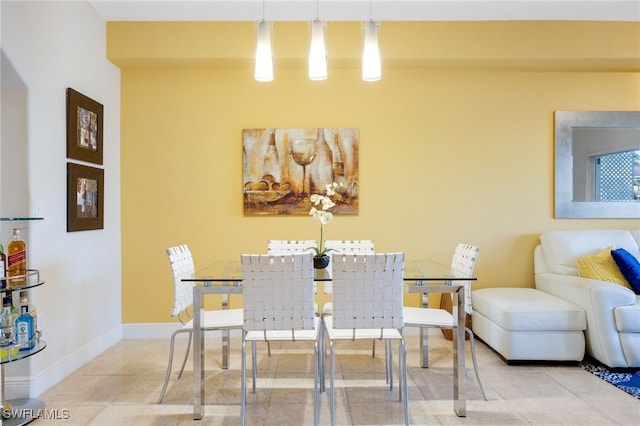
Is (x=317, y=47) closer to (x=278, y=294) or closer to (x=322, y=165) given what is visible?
(x=278, y=294)

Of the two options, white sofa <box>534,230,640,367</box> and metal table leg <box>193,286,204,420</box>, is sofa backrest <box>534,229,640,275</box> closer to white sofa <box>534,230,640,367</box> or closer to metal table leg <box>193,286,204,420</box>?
white sofa <box>534,230,640,367</box>

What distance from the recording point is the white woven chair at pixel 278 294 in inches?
89.7

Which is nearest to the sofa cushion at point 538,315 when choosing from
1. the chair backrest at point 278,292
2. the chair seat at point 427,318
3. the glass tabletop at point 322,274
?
the chair seat at point 427,318

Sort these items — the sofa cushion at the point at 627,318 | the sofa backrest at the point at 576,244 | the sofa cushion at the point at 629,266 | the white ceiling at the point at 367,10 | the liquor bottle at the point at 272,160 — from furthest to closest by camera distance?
1. the liquor bottle at the point at 272,160
2. the sofa backrest at the point at 576,244
3. the white ceiling at the point at 367,10
4. the sofa cushion at the point at 629,266
5. the sofa cushion at the point at 627,318

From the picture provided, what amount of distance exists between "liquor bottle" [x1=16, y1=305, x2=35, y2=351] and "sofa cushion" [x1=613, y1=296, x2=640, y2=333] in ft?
12.1

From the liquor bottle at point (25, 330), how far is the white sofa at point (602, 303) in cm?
359

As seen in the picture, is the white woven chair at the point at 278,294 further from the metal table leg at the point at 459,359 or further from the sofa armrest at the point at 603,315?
the sofa armrest at the point at 603,315

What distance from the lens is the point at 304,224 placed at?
4.02 meters

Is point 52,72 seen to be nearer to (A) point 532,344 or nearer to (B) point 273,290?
(B) point 273,290

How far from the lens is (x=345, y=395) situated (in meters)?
2.70

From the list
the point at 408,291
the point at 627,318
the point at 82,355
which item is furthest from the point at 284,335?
the point at 627,318

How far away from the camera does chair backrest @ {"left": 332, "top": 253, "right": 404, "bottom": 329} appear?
7.54 ft

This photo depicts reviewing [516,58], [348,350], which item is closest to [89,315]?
[348,350]

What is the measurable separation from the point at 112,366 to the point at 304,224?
192 centimetres
